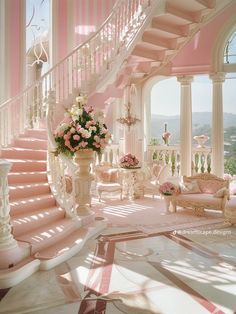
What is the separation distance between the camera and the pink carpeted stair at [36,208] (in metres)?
3.91

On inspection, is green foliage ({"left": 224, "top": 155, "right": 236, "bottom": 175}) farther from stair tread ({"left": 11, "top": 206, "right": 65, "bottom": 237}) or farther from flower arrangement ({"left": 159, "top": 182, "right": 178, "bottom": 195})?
stair tread ({"left": 11, "top": 206, "right": 65, "bottom": 237})

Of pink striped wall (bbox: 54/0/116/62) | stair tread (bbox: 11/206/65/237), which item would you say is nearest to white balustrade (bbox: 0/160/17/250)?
stair tread (bbox: 11/206/65/237)

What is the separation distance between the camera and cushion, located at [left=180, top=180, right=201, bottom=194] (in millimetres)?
6493

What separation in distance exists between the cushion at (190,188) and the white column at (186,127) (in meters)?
1.59

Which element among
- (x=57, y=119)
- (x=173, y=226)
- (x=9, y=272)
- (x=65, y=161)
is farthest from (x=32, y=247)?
(x=57, y=119)

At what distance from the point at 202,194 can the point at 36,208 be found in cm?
338

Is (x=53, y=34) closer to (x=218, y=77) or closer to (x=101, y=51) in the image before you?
(x=101, y=51)

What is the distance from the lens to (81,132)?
15.8 feet

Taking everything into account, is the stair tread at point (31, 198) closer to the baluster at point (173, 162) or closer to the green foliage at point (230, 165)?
the baluster at point (173, 162)

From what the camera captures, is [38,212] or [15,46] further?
[15,46]

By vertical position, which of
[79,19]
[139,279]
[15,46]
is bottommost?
[139,279]

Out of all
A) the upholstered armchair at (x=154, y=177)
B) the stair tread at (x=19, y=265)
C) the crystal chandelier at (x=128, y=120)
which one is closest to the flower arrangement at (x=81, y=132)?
the stair tread at (x=19, y=265)

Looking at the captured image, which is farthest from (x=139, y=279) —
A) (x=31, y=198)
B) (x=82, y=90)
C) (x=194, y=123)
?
(x=194, y=123)

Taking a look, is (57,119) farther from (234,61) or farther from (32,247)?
(234,61)
